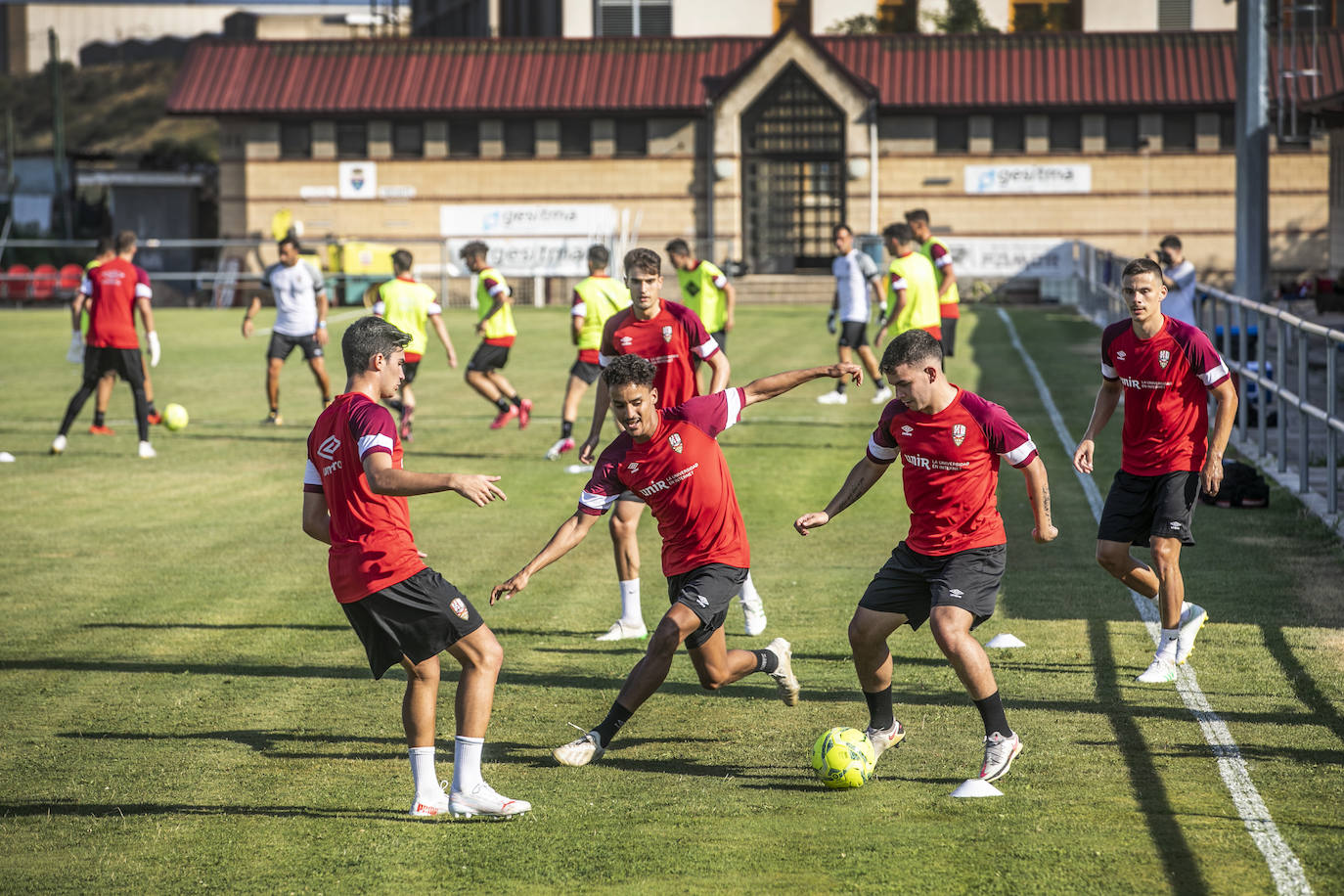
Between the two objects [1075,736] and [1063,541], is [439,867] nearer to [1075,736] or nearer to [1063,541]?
[1075,736]

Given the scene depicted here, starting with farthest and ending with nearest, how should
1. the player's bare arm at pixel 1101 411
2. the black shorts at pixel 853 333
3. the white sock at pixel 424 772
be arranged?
the black shorts at pixel 853 333 → the player's bare arm at pixel 1101 411 → the white sock at pixel 424 772

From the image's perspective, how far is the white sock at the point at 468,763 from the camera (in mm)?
6457

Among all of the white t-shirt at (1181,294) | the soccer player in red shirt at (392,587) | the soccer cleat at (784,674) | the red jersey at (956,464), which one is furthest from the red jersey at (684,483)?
the white t-shirt at (1181,294)

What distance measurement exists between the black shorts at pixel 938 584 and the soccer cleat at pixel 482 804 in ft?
5.87

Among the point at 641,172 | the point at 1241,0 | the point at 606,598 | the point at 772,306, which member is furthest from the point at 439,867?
the point at 641,172

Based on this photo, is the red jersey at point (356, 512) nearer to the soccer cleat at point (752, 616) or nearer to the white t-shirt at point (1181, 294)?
the soccer cleat at point (752, 616)

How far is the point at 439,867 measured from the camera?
595cm

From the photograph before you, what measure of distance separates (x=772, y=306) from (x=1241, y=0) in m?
24.6

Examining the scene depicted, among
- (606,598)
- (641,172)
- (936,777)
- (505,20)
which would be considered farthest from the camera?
(505,20)

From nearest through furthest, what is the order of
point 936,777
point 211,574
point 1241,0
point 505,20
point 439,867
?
point 439,867 < point 936,777 < point 211,574 < point 1241,0 < point 505,20

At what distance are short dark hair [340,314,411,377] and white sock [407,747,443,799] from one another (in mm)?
1574

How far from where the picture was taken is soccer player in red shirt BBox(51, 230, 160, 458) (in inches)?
686

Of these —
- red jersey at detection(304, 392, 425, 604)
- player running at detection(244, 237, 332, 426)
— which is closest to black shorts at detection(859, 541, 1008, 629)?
red jersey at detection(304, 392, 425, 604)

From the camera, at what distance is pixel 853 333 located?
2083 centimetres
